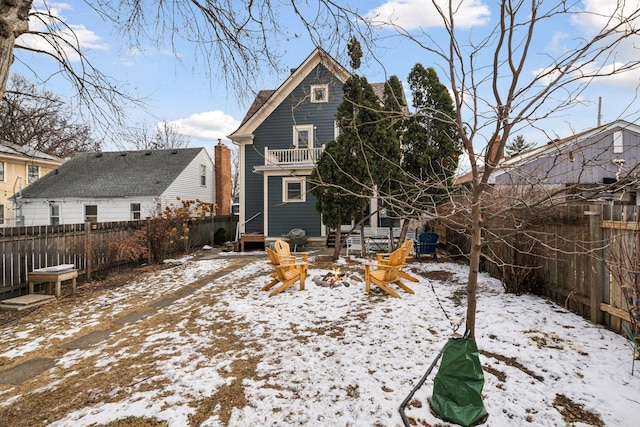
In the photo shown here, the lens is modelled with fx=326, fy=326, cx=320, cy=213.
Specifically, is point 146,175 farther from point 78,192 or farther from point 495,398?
point 495,398

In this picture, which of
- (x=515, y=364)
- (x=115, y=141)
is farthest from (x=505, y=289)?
(x=115, y=141)

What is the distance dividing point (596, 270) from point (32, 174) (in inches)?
1033

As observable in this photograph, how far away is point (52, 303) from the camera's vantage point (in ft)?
20.3

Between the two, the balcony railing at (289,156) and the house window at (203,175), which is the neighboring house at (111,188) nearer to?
the house window at (203,175)

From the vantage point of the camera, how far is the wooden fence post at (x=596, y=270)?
4148 millimetres

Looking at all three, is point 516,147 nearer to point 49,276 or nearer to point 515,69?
point 515,69

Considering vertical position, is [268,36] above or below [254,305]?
above

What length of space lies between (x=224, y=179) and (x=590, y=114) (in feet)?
63.9

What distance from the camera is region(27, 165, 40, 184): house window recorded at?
19413mm

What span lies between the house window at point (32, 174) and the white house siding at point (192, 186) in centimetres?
953

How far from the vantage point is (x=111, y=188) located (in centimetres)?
1717

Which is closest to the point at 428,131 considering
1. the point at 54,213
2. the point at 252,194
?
the point at 252,194

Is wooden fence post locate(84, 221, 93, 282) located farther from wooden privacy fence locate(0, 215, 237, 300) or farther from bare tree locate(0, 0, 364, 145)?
bare tree locate(0, 0, 364, 145)

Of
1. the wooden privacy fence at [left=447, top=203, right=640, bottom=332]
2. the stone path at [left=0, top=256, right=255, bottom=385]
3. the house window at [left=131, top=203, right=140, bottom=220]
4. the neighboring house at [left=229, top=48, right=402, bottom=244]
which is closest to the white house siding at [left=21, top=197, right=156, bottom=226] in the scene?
the house window at [left=131, top=203, right=140, bottom=220]
